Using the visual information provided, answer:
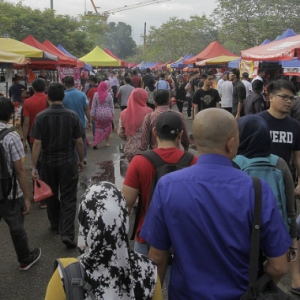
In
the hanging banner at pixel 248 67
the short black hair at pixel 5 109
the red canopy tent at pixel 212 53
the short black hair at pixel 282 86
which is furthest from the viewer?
the red canopy tent at pixel 212 53

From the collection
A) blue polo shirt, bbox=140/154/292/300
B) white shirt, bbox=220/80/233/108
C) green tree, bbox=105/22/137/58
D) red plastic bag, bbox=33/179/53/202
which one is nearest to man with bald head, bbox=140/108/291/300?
blue polo shirt, bbox=140/154/292/300

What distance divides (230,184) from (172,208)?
0.27 metres

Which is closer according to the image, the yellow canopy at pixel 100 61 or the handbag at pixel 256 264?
the handbag at pixel 256 264

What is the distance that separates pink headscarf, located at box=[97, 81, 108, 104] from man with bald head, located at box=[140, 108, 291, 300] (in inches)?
325

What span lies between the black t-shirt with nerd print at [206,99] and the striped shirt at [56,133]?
5351 millimetres

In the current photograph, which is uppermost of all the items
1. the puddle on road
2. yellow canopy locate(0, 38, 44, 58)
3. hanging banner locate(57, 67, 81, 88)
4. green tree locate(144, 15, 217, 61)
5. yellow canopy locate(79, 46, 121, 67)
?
green tree locate(144, 15, 217, 61)

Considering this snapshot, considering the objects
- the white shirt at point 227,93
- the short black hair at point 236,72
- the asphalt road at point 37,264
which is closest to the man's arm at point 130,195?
the asphalt road at point 37,264

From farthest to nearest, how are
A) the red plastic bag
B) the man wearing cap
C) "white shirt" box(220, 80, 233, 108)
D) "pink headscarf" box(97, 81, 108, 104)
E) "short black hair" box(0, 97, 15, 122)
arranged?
"white shirt" box(220, 80, 233, 108), "pink headscarf" box(97, 81, 108, 104), the red plastic bag, "short black hair" box(0, 97, 15, 122), the man wearing cap

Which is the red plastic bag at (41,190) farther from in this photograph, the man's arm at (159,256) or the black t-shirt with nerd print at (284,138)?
the man's arm at (159,256)

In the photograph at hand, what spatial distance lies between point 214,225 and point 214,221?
0.02 m

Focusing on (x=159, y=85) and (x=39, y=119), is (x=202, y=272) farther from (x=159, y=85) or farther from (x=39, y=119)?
(x=159, y=85)

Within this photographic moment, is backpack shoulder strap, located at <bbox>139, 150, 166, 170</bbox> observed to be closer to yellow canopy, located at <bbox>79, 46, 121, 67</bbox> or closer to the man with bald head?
the man with bald head

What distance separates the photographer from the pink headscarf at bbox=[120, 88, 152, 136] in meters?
5.77

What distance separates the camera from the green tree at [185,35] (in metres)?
59.1
